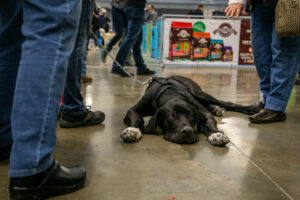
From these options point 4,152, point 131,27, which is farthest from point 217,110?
point 131,27

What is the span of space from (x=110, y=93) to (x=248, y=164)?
2826 mm

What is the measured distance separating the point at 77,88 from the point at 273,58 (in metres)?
2.00

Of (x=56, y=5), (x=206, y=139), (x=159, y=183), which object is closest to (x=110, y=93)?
(x=206, y=139)

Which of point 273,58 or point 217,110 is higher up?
point 273,58

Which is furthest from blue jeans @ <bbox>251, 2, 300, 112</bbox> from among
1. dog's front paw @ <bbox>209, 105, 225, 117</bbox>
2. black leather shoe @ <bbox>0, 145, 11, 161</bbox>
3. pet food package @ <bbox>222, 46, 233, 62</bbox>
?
pet food package @ <bbox>222, 46, 233, 62</bbox>

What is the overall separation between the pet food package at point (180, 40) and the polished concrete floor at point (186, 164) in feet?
19.6

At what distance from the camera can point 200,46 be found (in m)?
8.95

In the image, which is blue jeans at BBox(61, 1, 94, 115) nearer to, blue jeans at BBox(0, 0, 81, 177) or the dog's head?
the dog's head

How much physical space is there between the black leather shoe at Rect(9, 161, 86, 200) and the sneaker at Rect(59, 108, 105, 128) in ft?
3.88

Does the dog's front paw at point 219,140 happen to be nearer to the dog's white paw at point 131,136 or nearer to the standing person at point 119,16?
the dog's white paw at point 131,136

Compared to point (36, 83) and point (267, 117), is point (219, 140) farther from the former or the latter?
point (36, 83)

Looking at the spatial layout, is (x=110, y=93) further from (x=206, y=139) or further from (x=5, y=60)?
(x=5, y=60)

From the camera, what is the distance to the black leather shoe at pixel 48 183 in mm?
1366

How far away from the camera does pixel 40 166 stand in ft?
4.48
